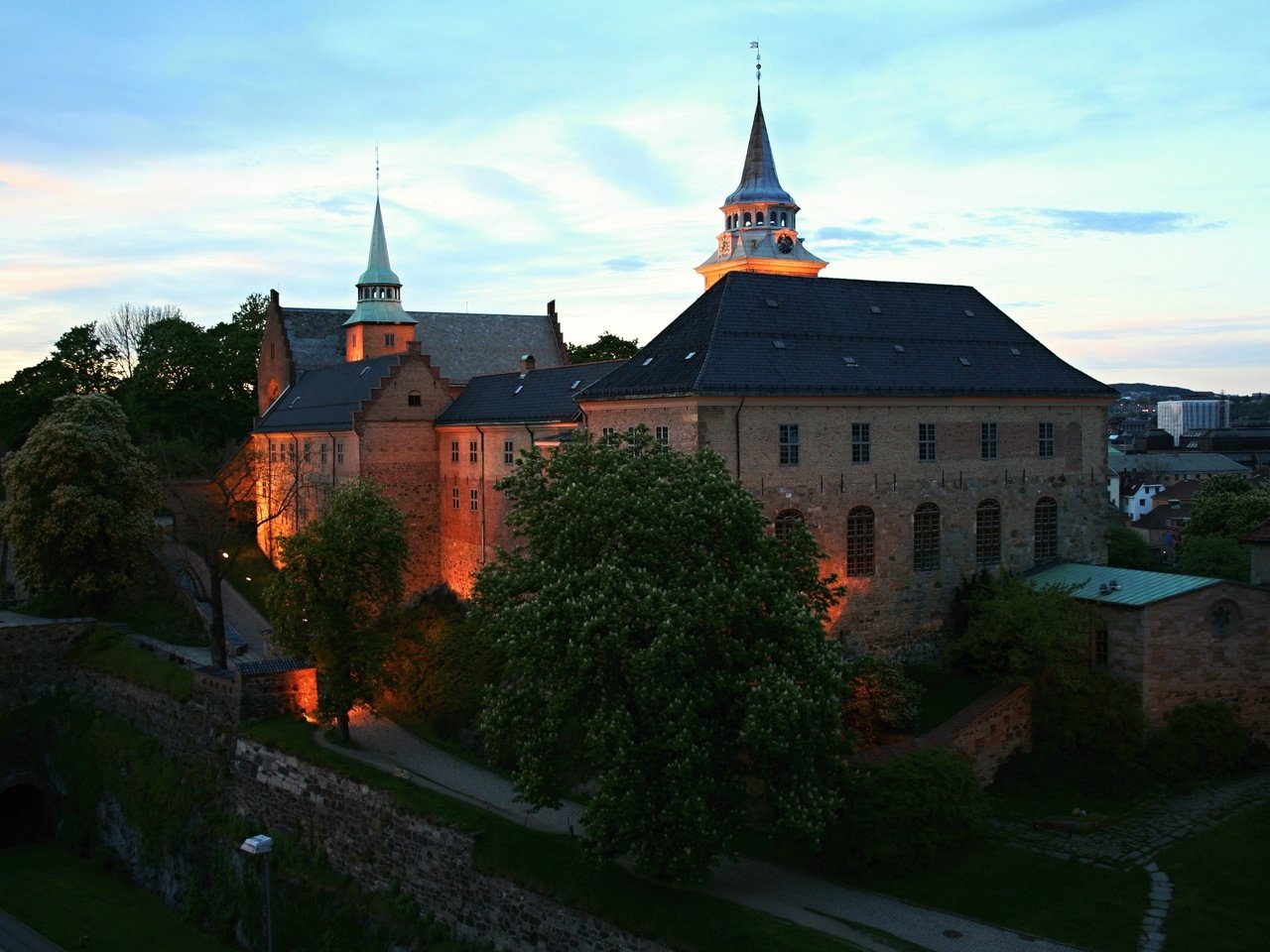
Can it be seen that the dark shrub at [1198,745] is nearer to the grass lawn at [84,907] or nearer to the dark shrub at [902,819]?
the dark shrub at [902,819]

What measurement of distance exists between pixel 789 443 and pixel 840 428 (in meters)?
2.02

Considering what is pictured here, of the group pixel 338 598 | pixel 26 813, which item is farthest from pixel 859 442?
pixel 26 813

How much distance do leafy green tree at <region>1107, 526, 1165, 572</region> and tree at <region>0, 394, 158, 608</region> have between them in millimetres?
40822

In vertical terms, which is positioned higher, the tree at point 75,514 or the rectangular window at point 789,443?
the rectangular window at point 789,443

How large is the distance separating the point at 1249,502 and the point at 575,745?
45.5 m

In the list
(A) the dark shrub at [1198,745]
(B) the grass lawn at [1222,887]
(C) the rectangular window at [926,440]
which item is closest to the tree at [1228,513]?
(C) the rectangular window at [926,440]

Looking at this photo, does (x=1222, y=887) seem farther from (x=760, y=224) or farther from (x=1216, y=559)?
(x=760, y=224)

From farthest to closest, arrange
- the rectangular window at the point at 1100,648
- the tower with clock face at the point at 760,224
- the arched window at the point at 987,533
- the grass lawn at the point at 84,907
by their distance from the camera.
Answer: the tower with clock face at the point at 760,224
the arched window at the point at 987,533
the rectangular window at the point at 1100,648
the grass lawn at the point at 84,907

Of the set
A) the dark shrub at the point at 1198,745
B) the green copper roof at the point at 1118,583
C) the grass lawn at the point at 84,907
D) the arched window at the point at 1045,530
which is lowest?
the grass lawn at the point at 84,907

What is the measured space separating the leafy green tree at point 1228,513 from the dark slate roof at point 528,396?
1287 inches

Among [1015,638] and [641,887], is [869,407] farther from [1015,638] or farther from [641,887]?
[641,887]

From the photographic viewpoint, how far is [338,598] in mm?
36000

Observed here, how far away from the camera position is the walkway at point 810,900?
2312 centimetres

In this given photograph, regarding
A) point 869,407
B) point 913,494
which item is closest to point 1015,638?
point 913,494
